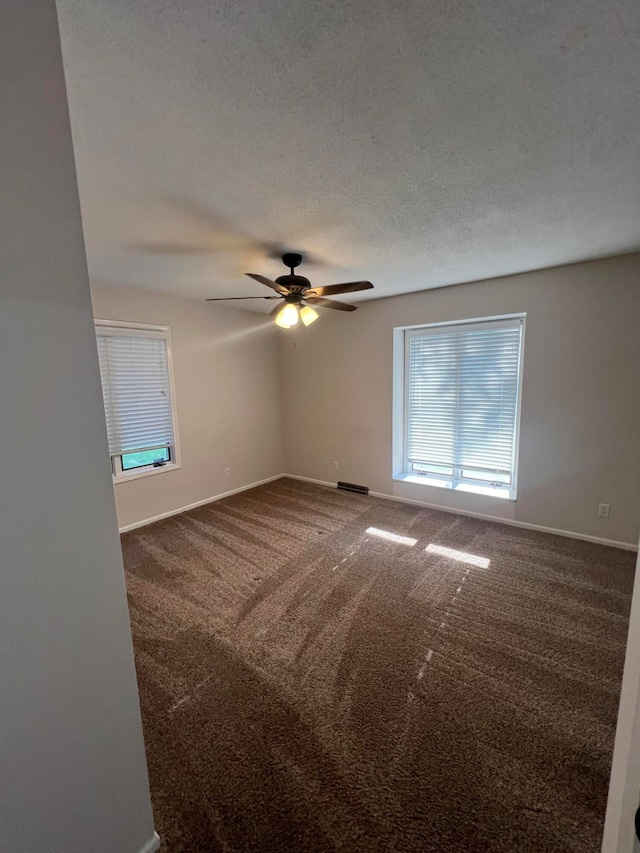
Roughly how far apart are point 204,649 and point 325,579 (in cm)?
95

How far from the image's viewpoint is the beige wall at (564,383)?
272cm

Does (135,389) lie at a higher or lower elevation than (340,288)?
lower

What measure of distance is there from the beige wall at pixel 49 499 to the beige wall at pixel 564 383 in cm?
341

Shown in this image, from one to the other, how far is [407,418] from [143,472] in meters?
3.09

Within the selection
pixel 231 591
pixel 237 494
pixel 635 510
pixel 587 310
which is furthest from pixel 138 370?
pixel 635 510

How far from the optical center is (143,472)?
3.57 metres

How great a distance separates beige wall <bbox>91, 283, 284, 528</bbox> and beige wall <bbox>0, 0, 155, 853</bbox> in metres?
2.78

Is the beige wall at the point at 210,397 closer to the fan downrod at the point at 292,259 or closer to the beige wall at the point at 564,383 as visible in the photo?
the beige wall at the point at 564,383

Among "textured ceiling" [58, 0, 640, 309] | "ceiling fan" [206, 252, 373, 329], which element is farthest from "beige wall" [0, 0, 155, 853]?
"ceiling fan" [206, 252, 373, 329]

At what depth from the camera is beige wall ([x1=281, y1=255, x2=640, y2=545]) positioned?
2.72 meters

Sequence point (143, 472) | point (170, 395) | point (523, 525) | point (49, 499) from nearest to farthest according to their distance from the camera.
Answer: point (49, 499) → point (523, 525) → point (143, 472) → point (170, 395)

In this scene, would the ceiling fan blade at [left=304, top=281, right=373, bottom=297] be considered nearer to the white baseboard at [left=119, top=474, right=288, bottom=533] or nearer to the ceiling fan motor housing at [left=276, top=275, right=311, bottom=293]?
the ceiling fan motor housing at [left=276, top=275, right=311, bottom=293]

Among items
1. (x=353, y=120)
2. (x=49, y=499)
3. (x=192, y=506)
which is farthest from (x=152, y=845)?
(x=192, y=506)

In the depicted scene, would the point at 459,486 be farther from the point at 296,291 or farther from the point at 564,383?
the point at 296,291
